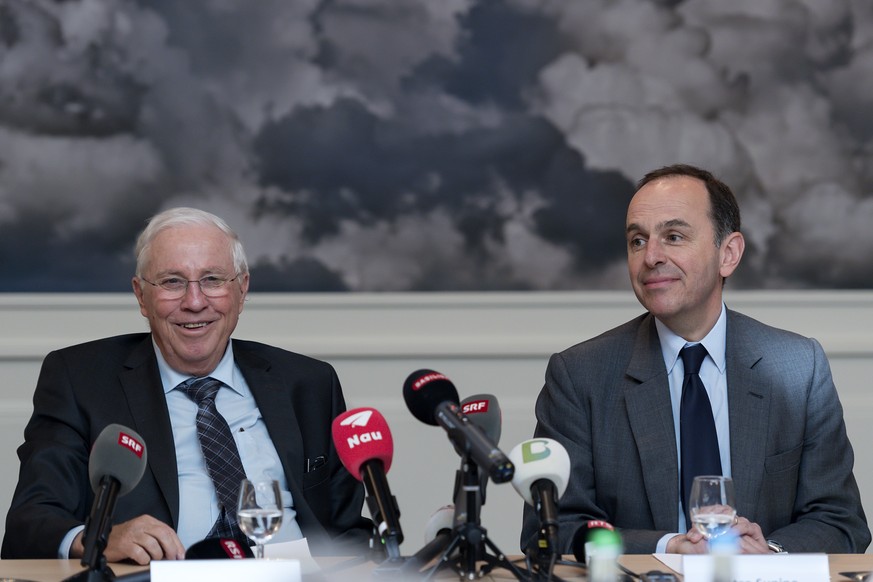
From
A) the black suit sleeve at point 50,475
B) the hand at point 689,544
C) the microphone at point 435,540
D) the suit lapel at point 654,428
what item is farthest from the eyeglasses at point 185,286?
the hand at point 689,544

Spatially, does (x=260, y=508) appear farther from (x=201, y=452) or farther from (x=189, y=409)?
(x=189, y=409)

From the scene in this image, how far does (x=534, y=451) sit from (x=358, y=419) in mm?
367

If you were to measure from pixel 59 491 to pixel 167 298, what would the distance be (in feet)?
1.94

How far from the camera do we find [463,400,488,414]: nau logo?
7.17 ft

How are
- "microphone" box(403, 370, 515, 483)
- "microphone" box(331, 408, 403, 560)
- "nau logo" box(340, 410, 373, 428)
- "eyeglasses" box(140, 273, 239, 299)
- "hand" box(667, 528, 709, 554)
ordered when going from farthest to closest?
"eyeglasses" box(140, 273, 239, 299)
"hand" box(667, 528, 709, 554)
"nau logo" box(340, 410, 373, 428)
"microphone" box(331, 408, 403, 560)
"microphone" box(403, 370, 515, 483)

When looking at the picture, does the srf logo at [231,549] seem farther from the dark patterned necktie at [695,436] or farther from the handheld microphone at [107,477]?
the dark patterned necktie at [695,436]

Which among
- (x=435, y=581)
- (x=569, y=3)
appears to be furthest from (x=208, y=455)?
(x=569, y=3)

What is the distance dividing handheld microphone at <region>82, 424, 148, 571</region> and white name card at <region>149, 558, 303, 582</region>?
116 millimetres

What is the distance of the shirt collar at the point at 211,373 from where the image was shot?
3.15m

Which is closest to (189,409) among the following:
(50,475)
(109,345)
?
(109,345)

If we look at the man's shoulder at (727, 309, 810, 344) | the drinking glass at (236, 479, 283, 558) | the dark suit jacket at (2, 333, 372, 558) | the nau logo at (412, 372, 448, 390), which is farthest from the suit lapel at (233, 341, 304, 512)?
the man's shoulder at (727, 309, 810, 344)

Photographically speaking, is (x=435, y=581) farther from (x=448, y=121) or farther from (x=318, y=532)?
(x=448, y=121)

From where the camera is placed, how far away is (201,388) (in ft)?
10.4

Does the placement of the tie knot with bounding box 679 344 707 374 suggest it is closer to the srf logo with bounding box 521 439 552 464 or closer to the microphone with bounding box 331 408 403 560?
the srf logo with bounding box 521 439 552 464
